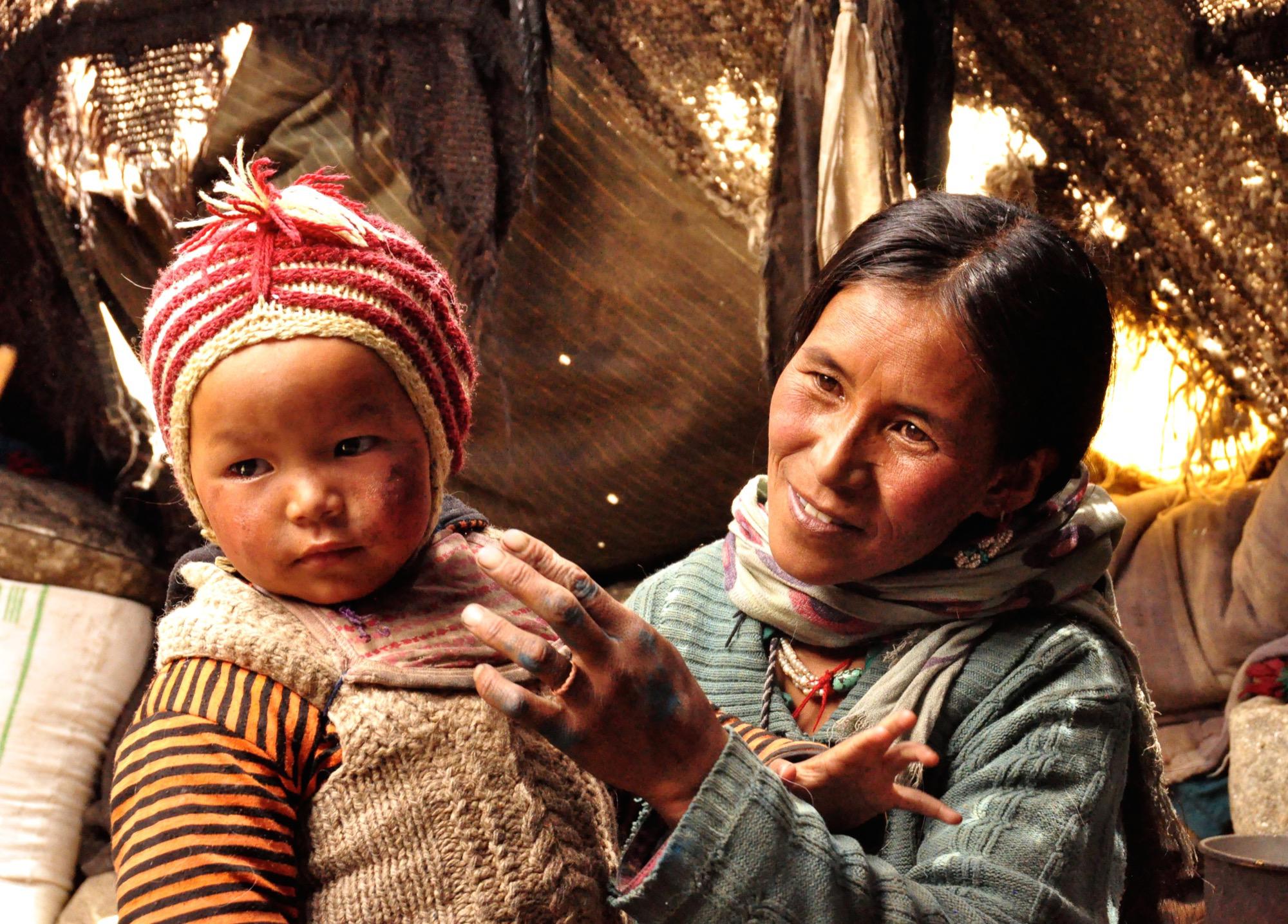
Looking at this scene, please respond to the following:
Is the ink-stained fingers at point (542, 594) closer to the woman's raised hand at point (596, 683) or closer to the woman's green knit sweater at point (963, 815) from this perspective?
the woman's raised hand at point (596, 683)

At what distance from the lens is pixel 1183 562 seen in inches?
123

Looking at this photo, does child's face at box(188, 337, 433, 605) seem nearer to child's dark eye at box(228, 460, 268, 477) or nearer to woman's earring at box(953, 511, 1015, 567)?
child's dark eye at box(228, 460, 268, 477)

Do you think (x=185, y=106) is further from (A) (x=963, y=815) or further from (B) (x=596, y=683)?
(A) (x=963, y=815)

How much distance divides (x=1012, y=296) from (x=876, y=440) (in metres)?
0.23

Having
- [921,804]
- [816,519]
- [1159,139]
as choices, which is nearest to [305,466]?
[816,519]

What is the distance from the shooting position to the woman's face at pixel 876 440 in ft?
4.60

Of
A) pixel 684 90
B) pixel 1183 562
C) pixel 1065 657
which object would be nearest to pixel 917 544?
pixel 1065 657

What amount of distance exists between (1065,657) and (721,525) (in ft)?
5.91

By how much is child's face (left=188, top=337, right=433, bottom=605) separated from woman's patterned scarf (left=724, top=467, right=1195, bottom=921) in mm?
626

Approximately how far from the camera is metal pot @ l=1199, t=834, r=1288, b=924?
Result: 234cm

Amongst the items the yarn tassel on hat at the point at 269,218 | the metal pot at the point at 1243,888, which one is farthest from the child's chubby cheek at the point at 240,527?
the metal pot at the point at 1243,888

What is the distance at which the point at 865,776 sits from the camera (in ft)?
4.05

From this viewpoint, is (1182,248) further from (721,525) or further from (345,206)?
(345,206)

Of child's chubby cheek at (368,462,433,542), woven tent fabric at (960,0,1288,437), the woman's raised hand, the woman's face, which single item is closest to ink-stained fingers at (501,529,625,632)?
the woman's raised hand
